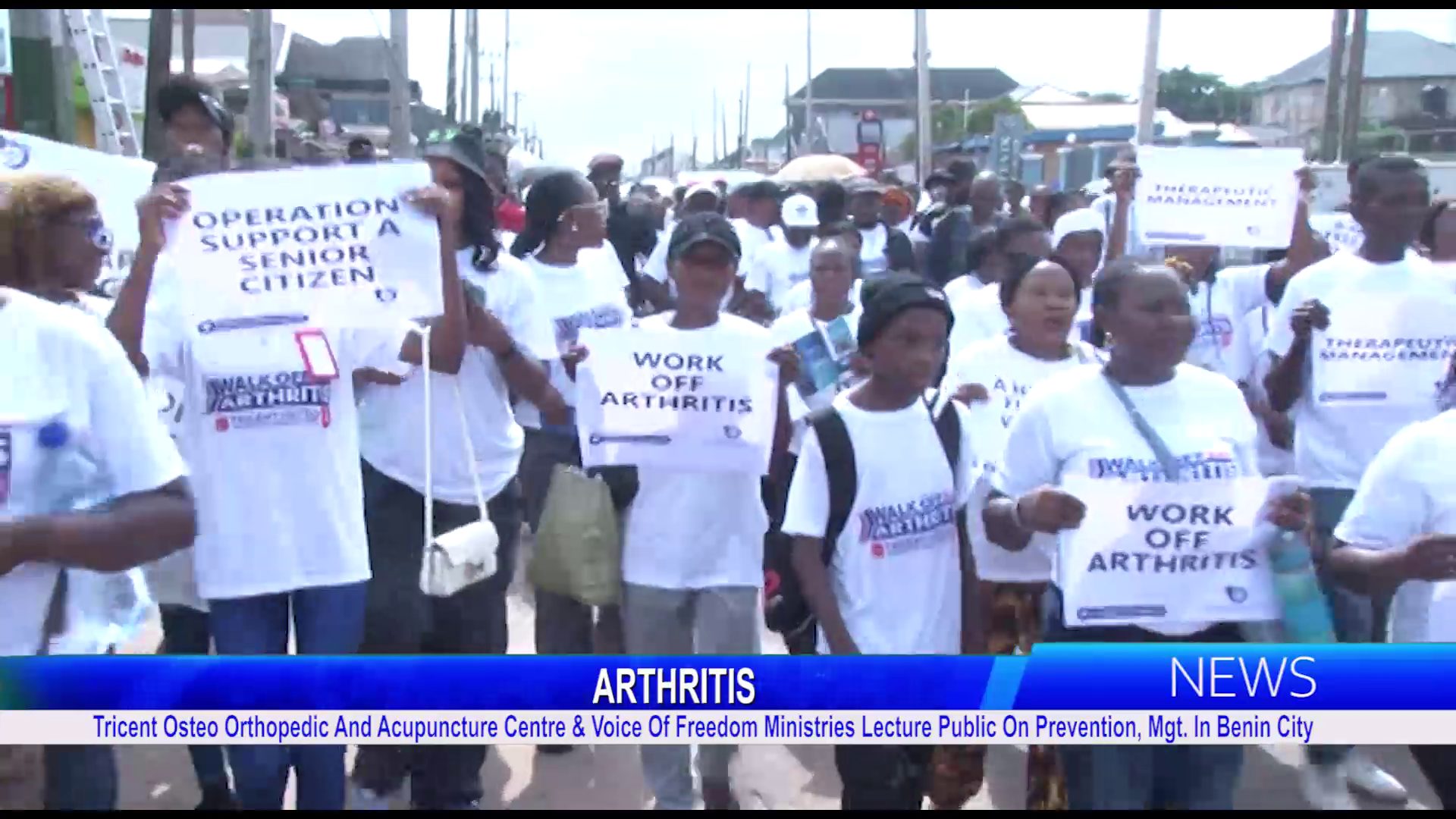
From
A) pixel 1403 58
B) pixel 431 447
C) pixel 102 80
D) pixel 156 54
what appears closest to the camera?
pixel 431 447

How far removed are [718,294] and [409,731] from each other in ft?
4.89

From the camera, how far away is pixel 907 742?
3682 millimetres

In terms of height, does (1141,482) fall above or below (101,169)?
below

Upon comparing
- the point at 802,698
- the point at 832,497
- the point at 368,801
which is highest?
the point at 832,497

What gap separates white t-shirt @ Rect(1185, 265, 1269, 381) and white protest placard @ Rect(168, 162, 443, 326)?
11.2 feet

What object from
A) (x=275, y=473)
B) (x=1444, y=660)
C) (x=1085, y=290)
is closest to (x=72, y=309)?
(x=275, y=473)

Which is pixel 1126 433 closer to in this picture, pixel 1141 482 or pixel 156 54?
pixel 1141 482

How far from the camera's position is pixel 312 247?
149 inches

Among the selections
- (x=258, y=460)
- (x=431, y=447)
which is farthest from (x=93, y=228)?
(x=431, y=447)

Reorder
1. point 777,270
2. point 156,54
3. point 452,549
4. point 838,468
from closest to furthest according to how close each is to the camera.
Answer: point 838,468, point 452,549, point 777,270, point 156,54

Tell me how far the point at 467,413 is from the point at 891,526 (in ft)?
4.85

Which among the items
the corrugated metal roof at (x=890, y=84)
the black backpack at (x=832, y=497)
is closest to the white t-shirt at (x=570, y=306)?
the black backpack at (x=832, y=497)

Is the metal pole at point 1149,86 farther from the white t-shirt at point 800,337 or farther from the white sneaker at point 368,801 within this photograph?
the white sneaker at point 368,801

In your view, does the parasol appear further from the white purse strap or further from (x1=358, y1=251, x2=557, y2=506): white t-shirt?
the white purse strap
